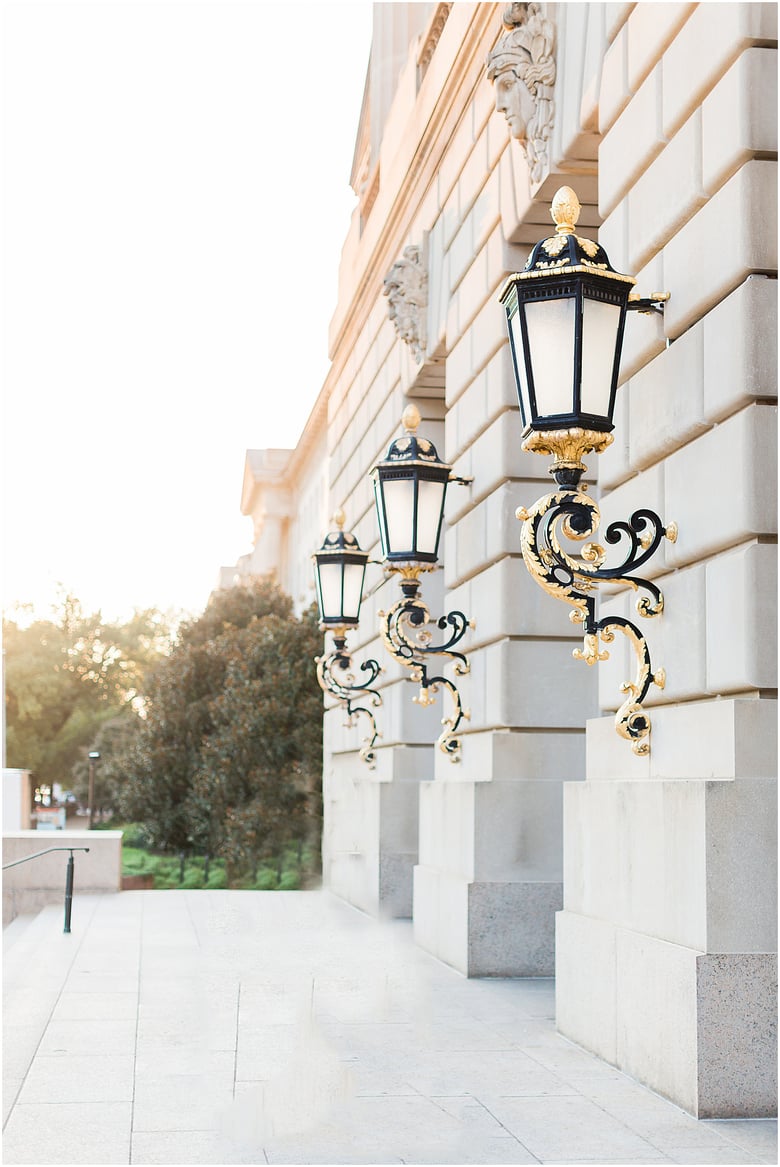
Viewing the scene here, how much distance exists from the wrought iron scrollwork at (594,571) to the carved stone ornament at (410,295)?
6.95m

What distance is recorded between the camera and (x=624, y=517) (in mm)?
7254

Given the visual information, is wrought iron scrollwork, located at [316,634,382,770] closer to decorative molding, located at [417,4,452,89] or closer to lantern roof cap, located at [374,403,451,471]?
lantern roof cap, located at [374,403,451,471]

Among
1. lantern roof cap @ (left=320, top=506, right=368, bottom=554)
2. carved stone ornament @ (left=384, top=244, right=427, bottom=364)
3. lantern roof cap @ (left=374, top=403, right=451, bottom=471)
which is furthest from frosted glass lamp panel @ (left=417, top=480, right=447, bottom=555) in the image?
carved stone ornament @ (left=384, top=244, right=427, bottom=364)

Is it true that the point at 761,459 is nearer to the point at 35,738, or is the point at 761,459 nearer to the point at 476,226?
the point at 476,226

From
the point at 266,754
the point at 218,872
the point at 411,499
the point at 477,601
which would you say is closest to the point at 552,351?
the point at 411,499

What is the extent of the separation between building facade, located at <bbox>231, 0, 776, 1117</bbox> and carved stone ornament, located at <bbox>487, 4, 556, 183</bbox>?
20mm

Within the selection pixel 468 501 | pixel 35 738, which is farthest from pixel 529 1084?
pixel 35 738

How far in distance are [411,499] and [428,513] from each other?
178 millimetres

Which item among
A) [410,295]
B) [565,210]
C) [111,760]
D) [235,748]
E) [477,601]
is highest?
[410,295]

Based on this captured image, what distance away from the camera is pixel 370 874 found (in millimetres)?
14547

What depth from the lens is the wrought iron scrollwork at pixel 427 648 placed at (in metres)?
10.8

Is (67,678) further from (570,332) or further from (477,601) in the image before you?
(570,332)

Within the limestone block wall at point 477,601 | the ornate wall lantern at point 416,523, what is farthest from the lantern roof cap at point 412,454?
the limestone block wall at point 477,601

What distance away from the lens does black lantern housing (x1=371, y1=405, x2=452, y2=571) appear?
1041cm
